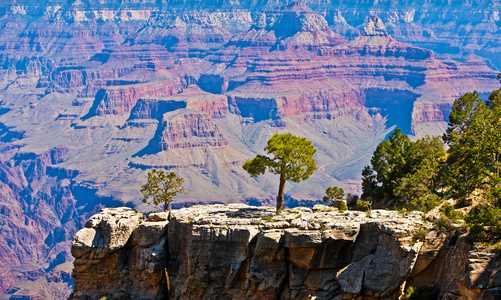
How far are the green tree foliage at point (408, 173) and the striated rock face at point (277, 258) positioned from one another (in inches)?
296

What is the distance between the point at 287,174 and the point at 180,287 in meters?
12.7

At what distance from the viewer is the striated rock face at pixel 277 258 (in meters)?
39.2

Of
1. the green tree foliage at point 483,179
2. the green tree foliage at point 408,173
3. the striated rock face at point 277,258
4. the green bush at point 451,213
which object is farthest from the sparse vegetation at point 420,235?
the green tree foliage at point 408,173

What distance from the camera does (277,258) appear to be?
4378 centimetres

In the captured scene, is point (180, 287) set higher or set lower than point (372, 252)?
lower

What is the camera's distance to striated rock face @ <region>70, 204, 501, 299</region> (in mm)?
39156

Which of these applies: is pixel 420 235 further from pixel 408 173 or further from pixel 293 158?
pixel 408 173

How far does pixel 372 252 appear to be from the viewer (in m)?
41.6

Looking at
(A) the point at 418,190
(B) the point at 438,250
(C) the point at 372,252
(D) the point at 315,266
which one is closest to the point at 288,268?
(D) the point at 315,266

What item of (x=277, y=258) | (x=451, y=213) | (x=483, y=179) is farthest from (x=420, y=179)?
(x=277, y=258)

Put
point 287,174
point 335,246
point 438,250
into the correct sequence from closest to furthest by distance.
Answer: point 438,250, point 335,246, point 287,174

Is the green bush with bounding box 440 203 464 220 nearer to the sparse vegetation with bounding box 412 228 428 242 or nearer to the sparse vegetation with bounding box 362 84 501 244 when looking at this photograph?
the sparse vegetation with bounding box 362 84 501 244

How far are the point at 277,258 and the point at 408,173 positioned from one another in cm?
Answer: 1932

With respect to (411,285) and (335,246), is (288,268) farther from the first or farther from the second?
(411,285)
